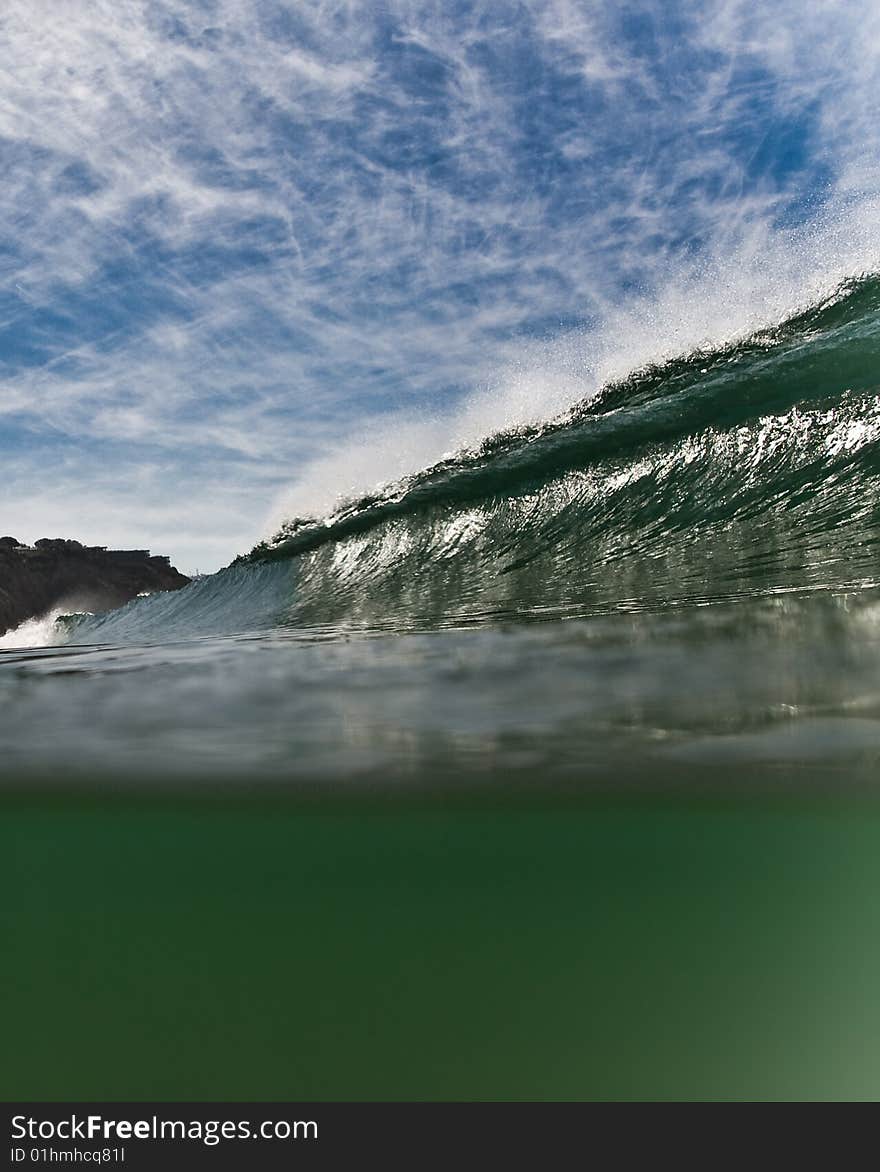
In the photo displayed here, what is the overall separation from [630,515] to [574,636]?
4.44m

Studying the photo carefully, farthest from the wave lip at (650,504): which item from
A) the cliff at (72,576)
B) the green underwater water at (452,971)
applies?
the cliff at (72,576)

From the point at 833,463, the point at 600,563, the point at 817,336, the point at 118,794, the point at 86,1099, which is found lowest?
the point at 86,1099

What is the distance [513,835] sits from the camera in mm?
3184

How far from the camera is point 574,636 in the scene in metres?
4.83

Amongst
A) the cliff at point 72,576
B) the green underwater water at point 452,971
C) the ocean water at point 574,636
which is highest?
the cliff at point 72,576

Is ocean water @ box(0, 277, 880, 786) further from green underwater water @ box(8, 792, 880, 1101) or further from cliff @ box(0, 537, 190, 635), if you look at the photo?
cliff @ box(0, 537, 190, 635)

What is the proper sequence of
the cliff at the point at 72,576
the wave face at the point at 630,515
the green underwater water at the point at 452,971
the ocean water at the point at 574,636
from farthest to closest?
the cliff at the point at 72,576 → the wave face at the point at 630,515 → the ocean water at the point at 574,636 → the green underwater water at the point at 452,971

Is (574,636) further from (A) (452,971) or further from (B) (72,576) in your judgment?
(B) (72,576)

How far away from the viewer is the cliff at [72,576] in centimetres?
4734

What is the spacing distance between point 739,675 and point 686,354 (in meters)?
9.71

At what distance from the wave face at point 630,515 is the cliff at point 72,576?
3764 centimetres

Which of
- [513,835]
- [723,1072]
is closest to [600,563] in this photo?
[513,835]

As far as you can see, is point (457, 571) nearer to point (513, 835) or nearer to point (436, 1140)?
point (513, 835)

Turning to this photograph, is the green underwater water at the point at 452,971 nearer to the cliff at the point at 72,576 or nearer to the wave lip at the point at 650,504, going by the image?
the wave lip at the point at 650,504
